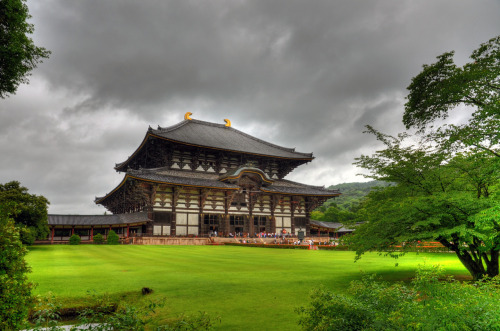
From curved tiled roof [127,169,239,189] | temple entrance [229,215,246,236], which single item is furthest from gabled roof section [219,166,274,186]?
temple entrance [229,215,246,236]

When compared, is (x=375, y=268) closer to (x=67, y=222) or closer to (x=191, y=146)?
(x=191, y=146)

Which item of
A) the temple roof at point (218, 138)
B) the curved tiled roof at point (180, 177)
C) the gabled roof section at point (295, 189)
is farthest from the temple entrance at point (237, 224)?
the temple roof at point (218, 138)

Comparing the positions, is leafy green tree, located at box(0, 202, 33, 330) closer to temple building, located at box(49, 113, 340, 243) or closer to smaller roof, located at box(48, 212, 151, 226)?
temple building, located at box(49, 113, 340, 243)

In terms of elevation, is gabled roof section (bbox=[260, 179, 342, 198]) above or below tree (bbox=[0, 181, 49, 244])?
above

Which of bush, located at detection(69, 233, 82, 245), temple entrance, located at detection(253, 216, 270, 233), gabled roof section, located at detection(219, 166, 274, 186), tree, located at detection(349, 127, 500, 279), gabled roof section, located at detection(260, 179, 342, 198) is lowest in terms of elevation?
bush, located at detection(69, 233, 82, 245)

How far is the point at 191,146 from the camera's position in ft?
145

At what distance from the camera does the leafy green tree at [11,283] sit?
4906 millimetres

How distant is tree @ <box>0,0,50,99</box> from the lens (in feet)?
39.6

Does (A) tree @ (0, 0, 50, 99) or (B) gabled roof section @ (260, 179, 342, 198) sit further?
(B) gabled roof section @ (260, 179, 342, 198)

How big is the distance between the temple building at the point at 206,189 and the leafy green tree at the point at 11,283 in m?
30.4

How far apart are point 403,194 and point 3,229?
461 inches

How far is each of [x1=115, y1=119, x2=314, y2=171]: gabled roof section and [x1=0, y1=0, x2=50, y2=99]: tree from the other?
25.8 metres

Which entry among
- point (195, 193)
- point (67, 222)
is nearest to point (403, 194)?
point (195, 193)

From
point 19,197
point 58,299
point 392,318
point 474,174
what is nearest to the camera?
point 392,318
